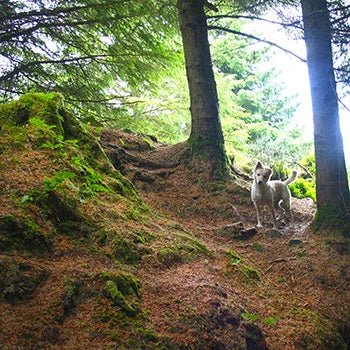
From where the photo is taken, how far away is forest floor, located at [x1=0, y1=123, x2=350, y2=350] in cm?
303

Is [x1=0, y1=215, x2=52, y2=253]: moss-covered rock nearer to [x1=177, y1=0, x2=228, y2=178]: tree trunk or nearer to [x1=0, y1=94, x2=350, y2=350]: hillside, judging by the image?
[x1=0, y1=94, x2=350, y2=350]: hillside

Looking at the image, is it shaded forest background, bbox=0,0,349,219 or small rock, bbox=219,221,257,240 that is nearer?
small rock, bbox=219,221,257,240

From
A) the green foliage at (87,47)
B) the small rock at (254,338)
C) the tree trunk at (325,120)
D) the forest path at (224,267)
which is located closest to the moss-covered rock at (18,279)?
the forest path at (224,267)

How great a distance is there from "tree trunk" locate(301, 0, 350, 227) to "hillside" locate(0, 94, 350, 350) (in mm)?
694

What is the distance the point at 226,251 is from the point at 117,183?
1872mm

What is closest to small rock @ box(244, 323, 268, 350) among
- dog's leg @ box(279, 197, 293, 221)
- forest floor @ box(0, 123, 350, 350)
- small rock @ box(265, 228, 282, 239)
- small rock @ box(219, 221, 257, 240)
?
forest floor @ box(0, 123, 350, 350)

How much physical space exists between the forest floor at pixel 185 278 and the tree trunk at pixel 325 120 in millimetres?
704

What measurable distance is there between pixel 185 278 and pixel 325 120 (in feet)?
13.8

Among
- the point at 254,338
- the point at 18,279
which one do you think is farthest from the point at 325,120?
the point at 18,279

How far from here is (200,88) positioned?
813 cm

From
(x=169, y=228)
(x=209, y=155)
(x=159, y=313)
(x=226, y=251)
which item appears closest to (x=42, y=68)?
(x=209, y=155)

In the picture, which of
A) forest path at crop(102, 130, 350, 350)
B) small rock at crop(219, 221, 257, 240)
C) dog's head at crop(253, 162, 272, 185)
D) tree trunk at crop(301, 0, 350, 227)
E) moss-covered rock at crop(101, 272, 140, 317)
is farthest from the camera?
dog's head at crop(253, 162, 272, 185)

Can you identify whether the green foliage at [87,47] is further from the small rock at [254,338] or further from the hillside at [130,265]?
the small rock at [254,338]

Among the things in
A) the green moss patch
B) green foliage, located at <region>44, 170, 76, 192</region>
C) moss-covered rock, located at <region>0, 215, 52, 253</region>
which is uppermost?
green foliage, located at <region>44, 170, 76, 192</region>
